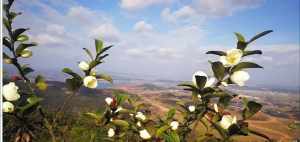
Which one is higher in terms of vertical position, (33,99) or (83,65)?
(83,65)

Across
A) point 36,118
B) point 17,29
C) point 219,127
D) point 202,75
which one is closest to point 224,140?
point 219,127

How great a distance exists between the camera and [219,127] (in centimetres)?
150

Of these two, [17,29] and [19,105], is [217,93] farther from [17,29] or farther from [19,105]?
[17,29]

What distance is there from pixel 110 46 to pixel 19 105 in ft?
1.84

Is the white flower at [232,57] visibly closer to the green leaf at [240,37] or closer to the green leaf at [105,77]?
the green leaf at [240,37]

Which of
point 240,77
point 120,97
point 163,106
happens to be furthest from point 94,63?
point 163,106

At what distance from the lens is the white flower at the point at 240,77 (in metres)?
1.49

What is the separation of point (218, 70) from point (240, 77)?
112 millimetres

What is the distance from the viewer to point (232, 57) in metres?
1.53

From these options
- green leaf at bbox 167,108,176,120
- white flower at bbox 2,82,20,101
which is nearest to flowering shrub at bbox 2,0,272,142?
white flower at bbox 2,82,20,101

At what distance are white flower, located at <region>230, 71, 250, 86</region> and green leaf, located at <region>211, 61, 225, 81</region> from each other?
51mm

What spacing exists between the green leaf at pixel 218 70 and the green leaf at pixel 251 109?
0.20 meters

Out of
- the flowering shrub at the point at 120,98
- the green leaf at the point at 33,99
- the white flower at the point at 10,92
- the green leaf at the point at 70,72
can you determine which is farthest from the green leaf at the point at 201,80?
the white flower at the point at 10,92

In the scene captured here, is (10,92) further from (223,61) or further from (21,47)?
(223,61)
